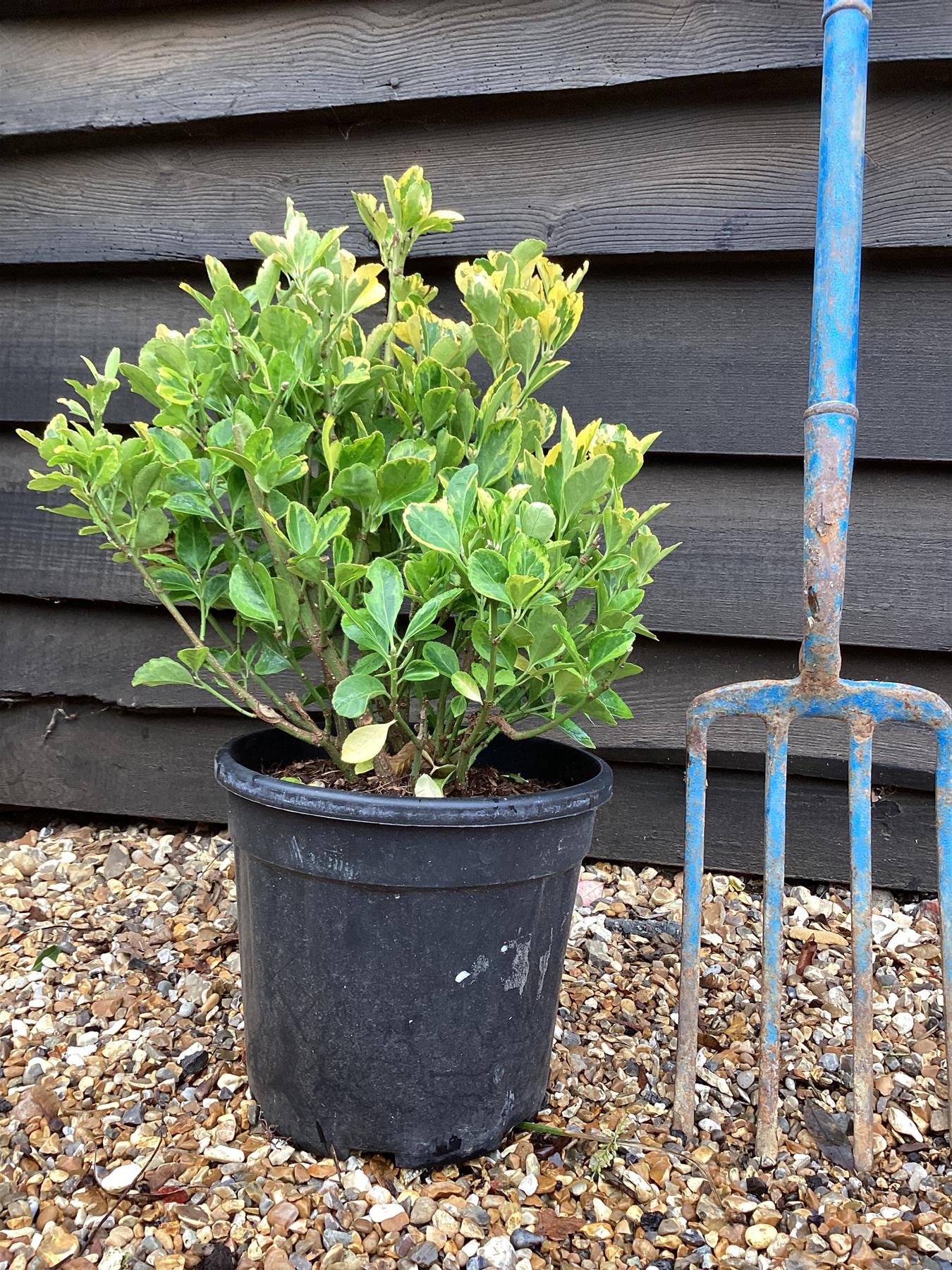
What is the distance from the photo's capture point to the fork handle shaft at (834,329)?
1020 millimetres

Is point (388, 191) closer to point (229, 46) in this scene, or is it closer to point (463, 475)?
point (463, 475)

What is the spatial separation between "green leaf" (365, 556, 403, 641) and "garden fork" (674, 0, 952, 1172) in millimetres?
496

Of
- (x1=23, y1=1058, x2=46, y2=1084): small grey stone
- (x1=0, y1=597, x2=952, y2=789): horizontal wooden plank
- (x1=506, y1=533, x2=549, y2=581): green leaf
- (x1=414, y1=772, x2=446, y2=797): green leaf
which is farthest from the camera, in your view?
(x1=0, y1=597, x2=952, y2=789): horizontal wooden plank

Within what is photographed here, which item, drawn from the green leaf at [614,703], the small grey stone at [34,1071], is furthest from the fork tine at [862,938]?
the small grey stone at [34,1071]

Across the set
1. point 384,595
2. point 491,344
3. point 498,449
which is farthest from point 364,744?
point 491,344

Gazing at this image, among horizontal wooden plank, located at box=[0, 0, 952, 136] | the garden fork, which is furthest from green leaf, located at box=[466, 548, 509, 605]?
horizontal wooden plank, located at box=[0, 0, 952, 136]

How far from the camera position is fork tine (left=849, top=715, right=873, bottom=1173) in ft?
3.14

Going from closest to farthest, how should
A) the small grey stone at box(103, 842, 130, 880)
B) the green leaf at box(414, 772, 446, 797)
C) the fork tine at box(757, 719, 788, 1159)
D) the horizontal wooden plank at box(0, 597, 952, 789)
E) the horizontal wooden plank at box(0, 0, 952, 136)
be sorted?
the green leaf at box(414, 772, 446, 797) → the fork tine at box(757, 719, 788, 1159) → the horizontal wooden plank at box(0, 0, 952, 136) → the horizontal wooden plank at box(0, 597, 952, 789) → the small grey stone at box(103, 842, 130, 880)

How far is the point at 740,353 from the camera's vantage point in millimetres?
1407

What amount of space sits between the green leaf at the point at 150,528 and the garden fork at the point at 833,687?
2.41 ft

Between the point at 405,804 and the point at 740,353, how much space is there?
101cm

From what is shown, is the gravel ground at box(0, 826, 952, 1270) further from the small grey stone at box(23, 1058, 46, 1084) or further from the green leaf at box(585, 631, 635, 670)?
the green leaf at box(585, 631, 635, 670)

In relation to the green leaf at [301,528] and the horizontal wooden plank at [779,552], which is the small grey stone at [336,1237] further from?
the horizontal wooden plank at [779,552]

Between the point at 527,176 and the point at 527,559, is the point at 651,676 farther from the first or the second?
the point at 527,176
